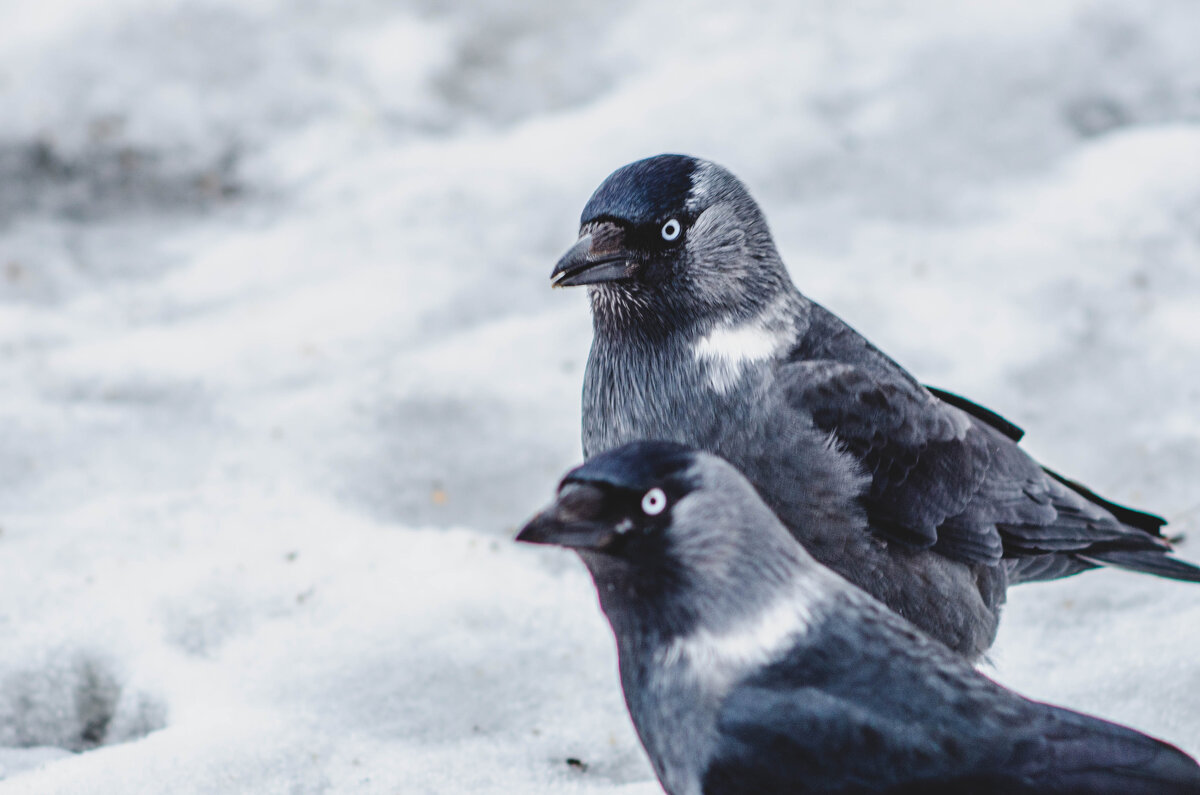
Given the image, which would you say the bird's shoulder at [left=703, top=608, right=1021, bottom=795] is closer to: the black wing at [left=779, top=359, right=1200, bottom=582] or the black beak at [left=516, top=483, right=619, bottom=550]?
the black beak at [left=516, top=483, right=619, bottom=550]

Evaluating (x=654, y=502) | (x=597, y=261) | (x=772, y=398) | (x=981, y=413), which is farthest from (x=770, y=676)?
(x=981, y=413)

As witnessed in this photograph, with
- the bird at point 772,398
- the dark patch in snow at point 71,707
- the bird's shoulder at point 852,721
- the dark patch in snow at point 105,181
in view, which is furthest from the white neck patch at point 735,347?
the dark patch in snow at point 105,181

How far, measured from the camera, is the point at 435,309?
6621 millimetres

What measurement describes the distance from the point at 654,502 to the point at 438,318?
3998 mm

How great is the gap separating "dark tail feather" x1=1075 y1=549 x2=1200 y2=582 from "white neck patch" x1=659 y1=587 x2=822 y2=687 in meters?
1.68

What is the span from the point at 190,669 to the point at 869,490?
2.21 metres

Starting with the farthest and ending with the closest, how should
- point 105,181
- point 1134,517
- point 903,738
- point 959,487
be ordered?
1. point 105,181
2. point 1134,517
3. point 959,487
4. point 903,738

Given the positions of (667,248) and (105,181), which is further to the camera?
(105,181)

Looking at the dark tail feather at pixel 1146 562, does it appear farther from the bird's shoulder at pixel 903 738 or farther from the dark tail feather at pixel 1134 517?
the bird's shoulder at pixel 903 738

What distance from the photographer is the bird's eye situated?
272cm

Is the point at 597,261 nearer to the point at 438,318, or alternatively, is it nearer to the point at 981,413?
the point at 981,413

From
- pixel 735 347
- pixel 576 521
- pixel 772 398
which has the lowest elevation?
pixel 576 521

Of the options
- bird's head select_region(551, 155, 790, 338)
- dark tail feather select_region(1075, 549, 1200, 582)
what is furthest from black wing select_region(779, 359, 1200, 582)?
bird's head select_region(551, 155, 790, 338)

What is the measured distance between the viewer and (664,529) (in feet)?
9.00
